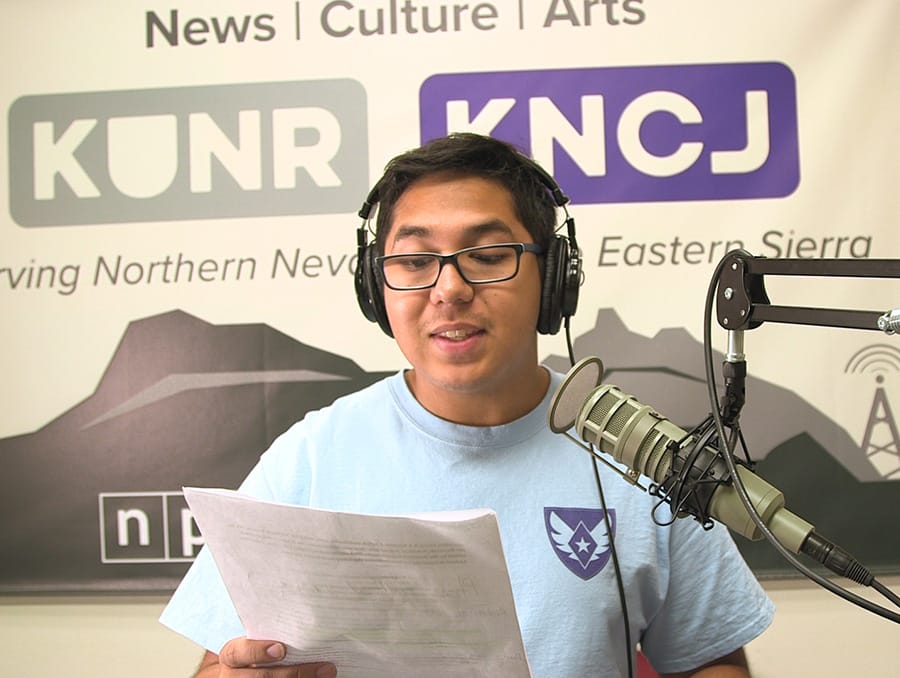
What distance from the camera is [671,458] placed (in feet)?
2.12

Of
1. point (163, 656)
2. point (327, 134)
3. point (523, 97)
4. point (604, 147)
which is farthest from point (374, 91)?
point (163, 656)

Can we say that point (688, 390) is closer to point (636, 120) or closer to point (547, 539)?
point (636, 120)

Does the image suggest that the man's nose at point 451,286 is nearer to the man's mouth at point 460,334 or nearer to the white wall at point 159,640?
the man's mouth at point 460,334

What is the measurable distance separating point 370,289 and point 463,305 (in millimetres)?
178

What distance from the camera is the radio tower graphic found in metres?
1.77

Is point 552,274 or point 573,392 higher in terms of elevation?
point 552,274

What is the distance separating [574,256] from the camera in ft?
3.74

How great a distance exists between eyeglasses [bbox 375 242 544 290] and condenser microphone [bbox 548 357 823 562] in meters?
0.37

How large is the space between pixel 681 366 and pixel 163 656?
146cm

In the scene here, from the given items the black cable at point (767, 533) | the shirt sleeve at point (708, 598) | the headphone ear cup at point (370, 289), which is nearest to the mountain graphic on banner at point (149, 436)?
the headphone ear cup at point (370, 289)

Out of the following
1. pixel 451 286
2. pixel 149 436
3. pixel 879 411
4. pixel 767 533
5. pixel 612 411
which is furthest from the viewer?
pixel 149 436

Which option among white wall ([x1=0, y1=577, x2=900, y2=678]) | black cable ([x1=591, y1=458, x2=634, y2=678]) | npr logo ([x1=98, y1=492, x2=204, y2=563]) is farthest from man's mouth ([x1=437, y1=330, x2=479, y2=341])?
white wall ([x1=0, y1=577, x2=900, y2=678])

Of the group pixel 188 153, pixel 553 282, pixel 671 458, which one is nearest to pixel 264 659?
pixel 671 458

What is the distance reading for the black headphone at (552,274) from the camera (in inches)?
44.2
